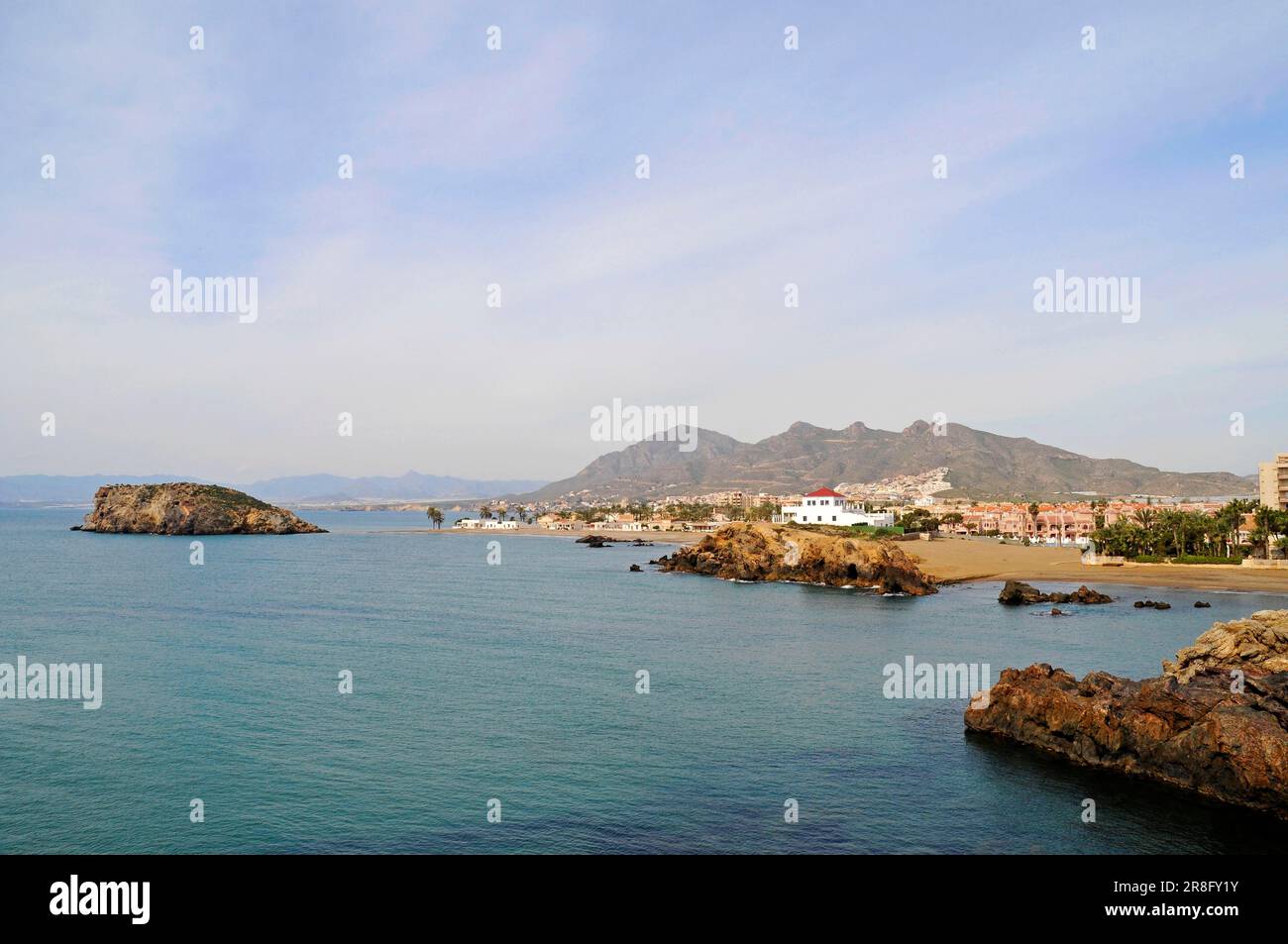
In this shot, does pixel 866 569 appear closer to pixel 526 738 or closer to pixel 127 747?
pixel 526 738

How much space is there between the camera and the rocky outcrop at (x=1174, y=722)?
2441cm

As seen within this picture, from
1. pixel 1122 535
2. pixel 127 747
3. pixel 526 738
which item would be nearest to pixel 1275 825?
pixel 526 738

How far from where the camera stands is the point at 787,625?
200 ft

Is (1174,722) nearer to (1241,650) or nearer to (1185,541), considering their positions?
(1241,650)

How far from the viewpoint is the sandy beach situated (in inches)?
3253

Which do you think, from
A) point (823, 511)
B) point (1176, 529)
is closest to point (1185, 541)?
point (1176, 529)

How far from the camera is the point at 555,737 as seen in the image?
31.1m

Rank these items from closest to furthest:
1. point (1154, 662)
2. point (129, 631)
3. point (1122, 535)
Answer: point (1154, 662), point (129, 631), point (1122, 535)

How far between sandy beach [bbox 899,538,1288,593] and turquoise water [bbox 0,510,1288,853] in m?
15.8

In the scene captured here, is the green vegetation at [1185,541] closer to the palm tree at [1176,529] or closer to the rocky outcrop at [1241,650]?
the palm tree at [1176,529]

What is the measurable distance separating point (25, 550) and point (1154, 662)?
152 m

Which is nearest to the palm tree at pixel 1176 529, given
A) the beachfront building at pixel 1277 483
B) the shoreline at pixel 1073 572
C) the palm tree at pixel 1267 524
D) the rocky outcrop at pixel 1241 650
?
the shoreline at pixel 1073 572

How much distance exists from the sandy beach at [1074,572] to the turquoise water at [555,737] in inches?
620

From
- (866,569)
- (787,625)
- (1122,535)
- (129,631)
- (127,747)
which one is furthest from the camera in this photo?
(1122,535)
